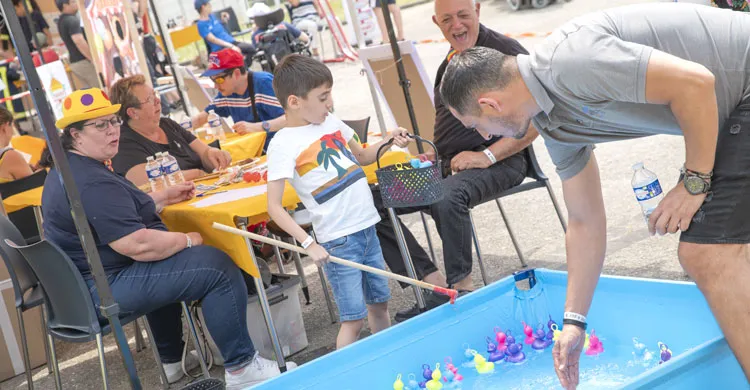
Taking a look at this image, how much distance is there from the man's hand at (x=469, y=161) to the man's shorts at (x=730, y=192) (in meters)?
2.10

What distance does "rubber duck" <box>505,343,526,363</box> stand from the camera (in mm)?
3705

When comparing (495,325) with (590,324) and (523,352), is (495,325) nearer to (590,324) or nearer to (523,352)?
(523,352)

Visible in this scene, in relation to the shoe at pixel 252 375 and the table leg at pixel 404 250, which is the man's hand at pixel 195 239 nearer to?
the shoe at pixel 252 375

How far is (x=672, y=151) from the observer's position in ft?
21.3

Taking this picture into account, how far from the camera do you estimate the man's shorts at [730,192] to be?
2400 millimetres

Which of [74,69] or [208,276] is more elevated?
[74,69]

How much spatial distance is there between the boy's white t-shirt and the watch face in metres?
1.72

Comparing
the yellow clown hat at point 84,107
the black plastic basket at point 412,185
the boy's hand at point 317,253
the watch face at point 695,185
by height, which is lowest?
the boy's hand at point 317,253

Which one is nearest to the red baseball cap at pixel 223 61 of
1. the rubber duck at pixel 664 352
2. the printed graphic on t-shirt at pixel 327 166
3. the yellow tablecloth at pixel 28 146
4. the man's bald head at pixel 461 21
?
the yellow tablecloth at pixel 28 146

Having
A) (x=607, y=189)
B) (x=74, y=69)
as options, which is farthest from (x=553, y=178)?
(x=74, y=69)

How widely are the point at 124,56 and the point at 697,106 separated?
5781 millimetres

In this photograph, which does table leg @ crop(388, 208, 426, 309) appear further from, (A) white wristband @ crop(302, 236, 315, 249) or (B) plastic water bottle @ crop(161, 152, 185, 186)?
(B) plastic water bottle @ crop(161, 152, 185, 186)

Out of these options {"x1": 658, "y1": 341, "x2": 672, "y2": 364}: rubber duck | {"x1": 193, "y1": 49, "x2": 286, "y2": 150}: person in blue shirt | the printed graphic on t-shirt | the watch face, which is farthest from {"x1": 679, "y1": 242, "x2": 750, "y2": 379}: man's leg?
{"x1": 193, "y1": 49, "x2": 286, "y2": 150}: person in blue shirt

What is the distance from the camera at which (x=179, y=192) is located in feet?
14.8
